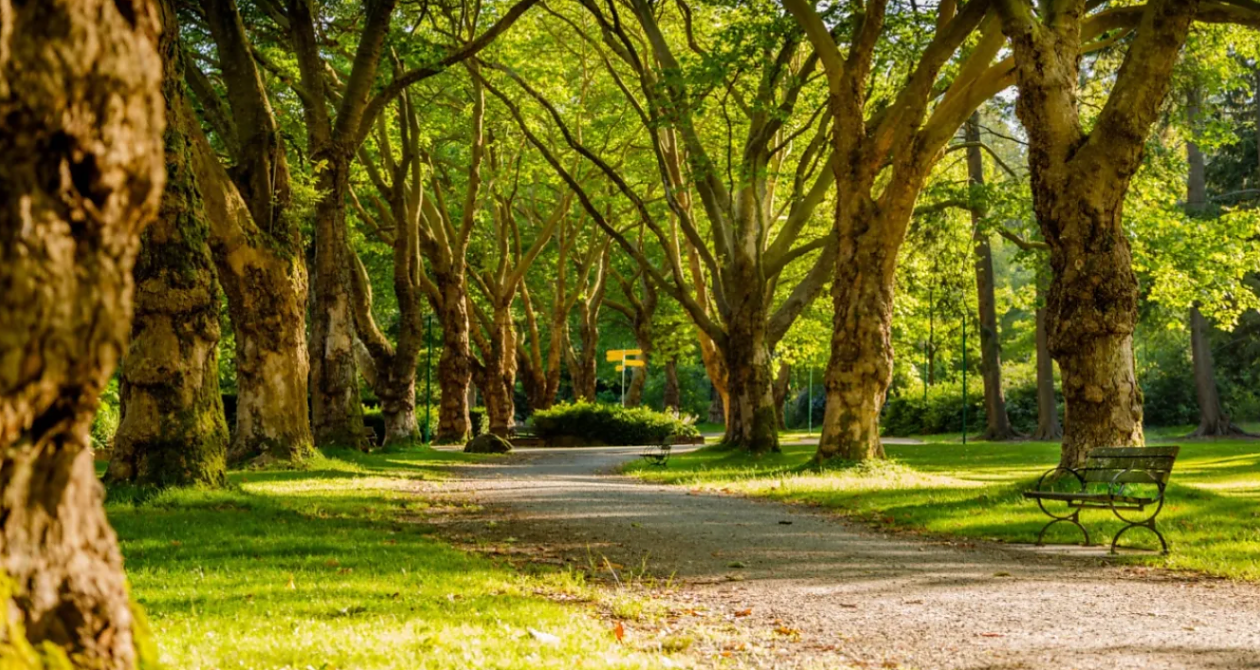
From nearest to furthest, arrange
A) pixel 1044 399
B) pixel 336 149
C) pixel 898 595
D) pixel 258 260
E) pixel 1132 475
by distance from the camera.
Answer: pixel 898 595 → pixel 1132 475 → pixel 258 260 → pixel 336 149 → pixel 1044 399

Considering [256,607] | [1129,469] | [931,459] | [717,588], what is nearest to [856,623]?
[717,588]

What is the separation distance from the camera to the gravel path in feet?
21.5

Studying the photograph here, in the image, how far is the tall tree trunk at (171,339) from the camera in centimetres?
1338

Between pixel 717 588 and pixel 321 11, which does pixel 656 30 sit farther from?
pixel 717 588

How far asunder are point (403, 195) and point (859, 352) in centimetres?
1267

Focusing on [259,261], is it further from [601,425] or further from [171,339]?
[601,425]

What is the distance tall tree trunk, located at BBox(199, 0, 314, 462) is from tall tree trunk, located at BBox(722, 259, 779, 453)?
9.94 m

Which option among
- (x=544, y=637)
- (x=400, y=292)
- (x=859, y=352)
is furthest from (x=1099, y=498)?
(x=400, y=292)

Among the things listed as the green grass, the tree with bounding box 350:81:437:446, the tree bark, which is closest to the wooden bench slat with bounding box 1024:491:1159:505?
the green grass

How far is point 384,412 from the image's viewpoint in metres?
31.1

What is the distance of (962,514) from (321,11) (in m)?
17.8

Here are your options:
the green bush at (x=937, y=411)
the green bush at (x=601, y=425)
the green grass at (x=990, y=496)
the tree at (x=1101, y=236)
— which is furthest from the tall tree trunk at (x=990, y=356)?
the tree at (x=1101, y=236)

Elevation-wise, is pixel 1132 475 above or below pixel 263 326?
below

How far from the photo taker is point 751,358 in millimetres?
26219
